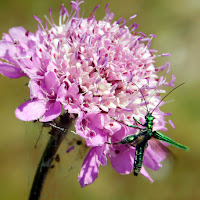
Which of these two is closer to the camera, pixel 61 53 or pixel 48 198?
pixel 61 53

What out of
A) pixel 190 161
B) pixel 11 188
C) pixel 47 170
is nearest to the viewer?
pixel 47 170

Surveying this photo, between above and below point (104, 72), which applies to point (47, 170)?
below

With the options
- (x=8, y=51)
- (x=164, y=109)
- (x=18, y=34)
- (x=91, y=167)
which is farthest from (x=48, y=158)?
(x=164, y=109)

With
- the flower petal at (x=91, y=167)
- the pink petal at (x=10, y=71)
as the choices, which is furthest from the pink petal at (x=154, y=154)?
the pink petal at (x=10, y=71)

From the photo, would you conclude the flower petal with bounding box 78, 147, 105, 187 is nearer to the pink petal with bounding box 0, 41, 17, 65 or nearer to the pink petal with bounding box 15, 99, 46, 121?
the pink petal with bounding box 15, 99, 46, 121

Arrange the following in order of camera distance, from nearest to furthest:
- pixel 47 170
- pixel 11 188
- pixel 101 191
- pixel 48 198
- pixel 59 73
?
1. pixel 59 73
2. pixel 47 170
3. pixel 48 198
4. pixel 11 188
5. pixel 101 191

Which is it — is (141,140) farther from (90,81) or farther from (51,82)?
(51,82)

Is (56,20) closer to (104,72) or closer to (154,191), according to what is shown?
(154,191)

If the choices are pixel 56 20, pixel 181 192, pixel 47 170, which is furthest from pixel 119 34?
pixel 56 20
